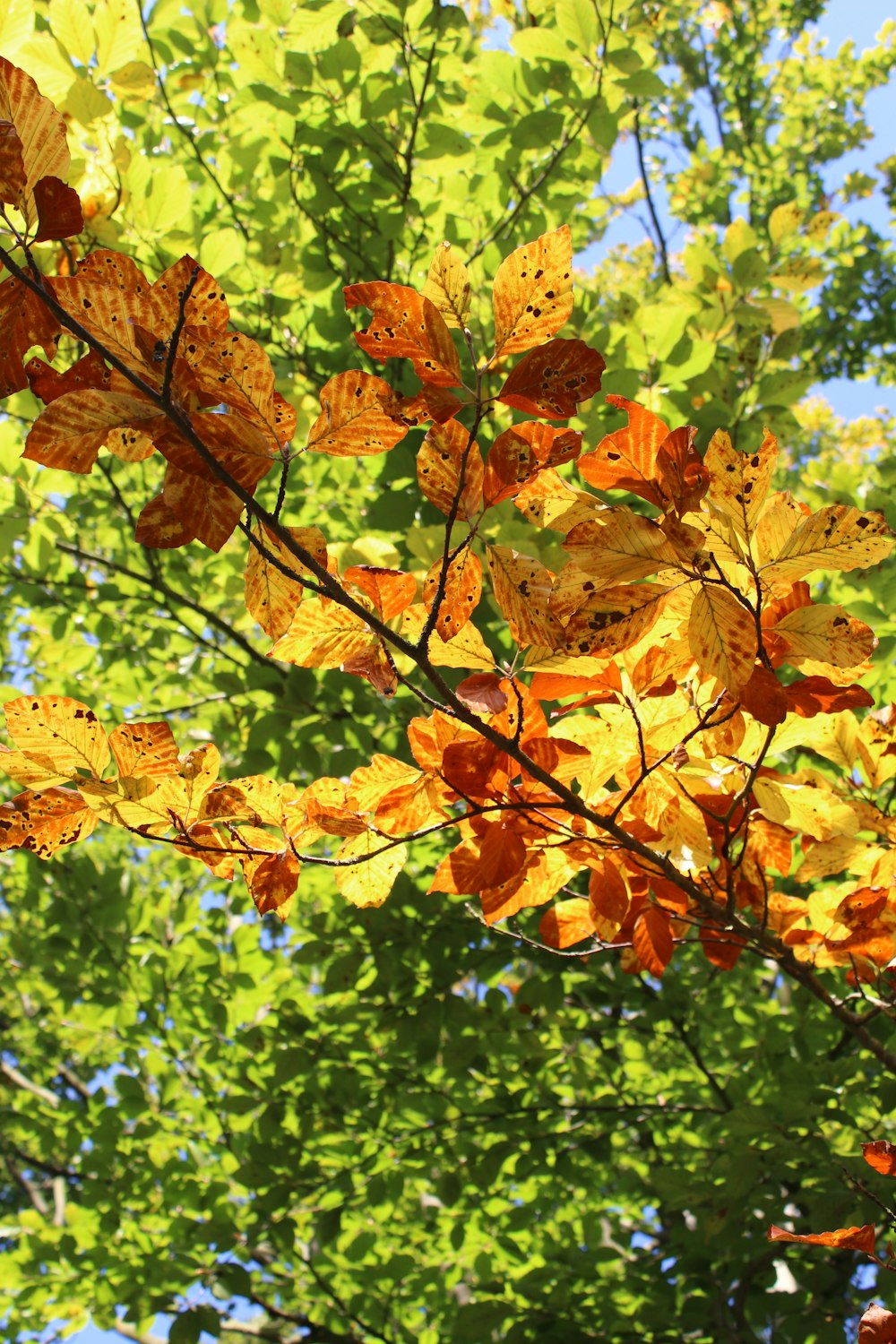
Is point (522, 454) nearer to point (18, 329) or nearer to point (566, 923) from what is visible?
point (18, 329)

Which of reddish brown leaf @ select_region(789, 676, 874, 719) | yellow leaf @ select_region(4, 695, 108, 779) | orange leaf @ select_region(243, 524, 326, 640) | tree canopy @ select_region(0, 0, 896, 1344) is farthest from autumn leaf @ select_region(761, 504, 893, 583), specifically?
yellow leaf @ select_region(4, 695, 108, 779)

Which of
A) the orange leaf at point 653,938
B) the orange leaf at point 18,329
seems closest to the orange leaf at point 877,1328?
the orange leaf at point 653,938

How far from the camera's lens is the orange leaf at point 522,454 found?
625 mm

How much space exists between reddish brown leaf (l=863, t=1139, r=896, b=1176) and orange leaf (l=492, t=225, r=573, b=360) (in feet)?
2.24

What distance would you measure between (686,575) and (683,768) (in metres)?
0.25

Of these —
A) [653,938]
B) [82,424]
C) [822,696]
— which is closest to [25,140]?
[82,424]

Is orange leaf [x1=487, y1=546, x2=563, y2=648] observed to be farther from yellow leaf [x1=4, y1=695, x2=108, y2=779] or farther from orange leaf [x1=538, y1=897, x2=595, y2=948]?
orange leaf [x1=538, y1=897, x2=595, y2=948]

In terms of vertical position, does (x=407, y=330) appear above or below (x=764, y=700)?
above

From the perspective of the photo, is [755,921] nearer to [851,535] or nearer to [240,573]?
[851,535]

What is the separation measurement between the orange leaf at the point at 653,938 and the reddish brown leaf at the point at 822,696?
29 cm

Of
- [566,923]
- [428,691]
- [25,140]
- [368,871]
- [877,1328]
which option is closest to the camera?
[25,140]

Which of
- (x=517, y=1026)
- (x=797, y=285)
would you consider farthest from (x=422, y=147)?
(x=517, y=1026)

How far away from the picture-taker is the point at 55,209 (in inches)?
22.6

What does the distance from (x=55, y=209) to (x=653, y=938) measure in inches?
31.1
